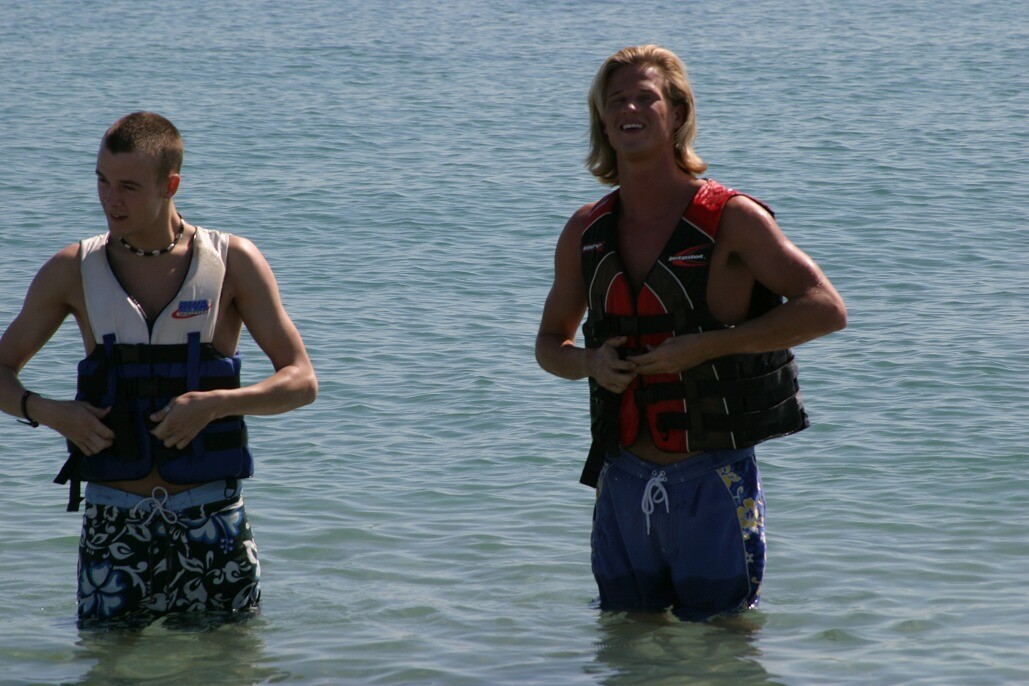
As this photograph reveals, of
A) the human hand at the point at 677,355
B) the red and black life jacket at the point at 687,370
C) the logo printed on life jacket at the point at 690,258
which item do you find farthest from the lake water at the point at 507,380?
the logo printed on life jacket at the point at 690,258

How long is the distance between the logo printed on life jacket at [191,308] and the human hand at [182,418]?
26 cm

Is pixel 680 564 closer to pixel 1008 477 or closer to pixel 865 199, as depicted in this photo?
pixel 1008 477

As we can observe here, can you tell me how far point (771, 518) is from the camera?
7352 millimetres

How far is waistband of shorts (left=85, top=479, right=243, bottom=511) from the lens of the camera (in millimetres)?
4535

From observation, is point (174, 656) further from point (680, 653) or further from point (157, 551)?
point (680, 653)

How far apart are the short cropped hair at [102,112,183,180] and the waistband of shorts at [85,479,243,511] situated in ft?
3.32

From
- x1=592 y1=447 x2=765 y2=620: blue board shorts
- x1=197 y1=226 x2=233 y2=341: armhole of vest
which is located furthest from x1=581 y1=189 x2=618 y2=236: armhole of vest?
x1=197 y1=226 x2=233 y2=341: armhole of vest

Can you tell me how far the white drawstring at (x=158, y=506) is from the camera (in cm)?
454

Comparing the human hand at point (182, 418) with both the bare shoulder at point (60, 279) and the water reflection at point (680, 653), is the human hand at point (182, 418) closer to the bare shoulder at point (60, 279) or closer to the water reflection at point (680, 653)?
the bare shoulder at point (60, 279)

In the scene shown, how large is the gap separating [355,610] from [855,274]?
28.1 feet

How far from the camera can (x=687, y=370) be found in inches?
175

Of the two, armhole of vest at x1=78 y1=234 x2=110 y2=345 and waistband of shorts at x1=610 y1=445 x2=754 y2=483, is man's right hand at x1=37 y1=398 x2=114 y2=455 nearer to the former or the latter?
armhole of vest at x1=78 y1=234 x2=110 y2=345

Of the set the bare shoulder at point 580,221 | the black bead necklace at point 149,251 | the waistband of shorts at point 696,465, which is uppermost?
the bare shoulder at point 580,221

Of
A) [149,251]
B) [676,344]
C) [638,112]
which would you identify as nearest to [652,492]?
[676,344]
